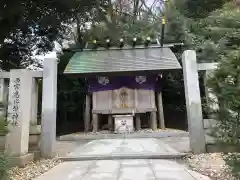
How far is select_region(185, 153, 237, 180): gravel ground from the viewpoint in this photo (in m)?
4.37

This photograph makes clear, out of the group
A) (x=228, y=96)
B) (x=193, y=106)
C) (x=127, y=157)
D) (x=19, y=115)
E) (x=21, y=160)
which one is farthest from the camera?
(x=193, y=106)

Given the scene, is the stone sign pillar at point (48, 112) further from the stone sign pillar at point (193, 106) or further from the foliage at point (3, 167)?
the stone sign pillar at point (193, 106)

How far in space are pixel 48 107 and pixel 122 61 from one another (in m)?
6.50

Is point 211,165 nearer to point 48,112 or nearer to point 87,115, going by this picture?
point 48,112

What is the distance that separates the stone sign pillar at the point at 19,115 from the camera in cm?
555

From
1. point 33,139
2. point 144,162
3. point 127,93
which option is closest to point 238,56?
point 144,162

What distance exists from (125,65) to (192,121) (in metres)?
6.28

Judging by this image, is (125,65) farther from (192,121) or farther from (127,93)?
(192,121)

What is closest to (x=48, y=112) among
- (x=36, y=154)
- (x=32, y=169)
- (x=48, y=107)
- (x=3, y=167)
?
(x=48, y=107)

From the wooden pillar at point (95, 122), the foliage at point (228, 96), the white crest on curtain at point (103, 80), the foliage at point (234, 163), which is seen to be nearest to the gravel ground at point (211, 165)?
the foliage at point (234, 163)

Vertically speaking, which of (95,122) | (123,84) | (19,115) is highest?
(123,84)

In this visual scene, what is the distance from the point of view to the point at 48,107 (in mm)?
6664

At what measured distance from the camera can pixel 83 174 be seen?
4707 mm

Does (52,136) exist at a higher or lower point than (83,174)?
higher
